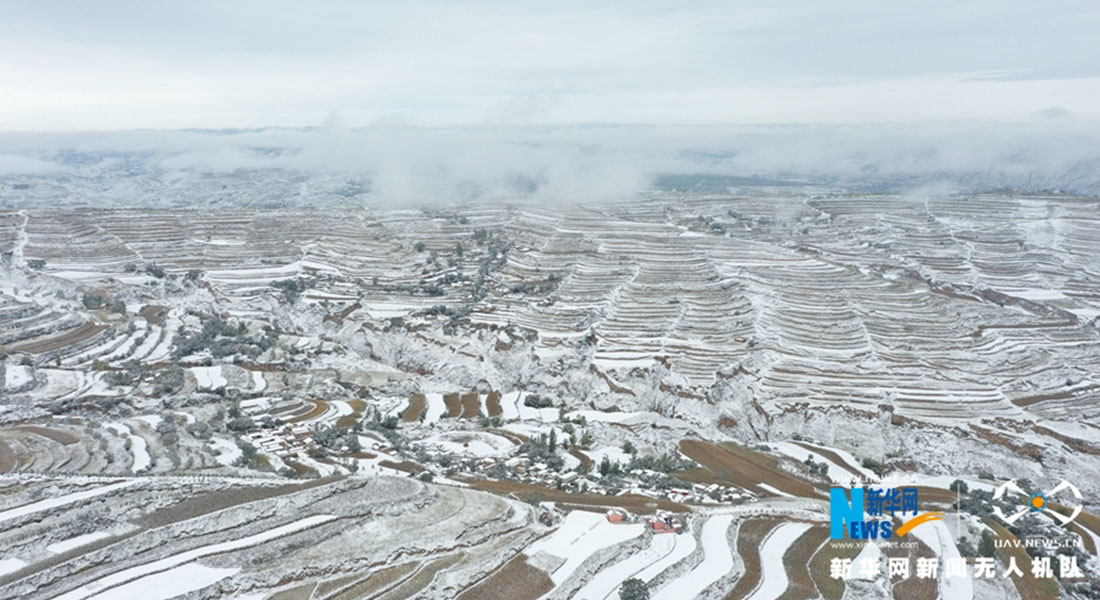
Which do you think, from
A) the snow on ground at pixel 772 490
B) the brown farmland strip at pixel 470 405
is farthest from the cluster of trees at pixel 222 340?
the snow on ground at pixel 772 490

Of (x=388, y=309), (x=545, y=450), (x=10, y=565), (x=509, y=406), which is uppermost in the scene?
(x=10, y=565)

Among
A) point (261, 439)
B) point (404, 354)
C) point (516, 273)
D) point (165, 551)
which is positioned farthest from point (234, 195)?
point (165, 551)

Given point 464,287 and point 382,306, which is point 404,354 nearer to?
point 382,306

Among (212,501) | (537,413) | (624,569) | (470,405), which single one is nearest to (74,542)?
(212,501)

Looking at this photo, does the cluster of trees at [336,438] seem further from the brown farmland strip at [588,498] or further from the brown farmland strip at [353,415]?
the brown farmland strip at [588,498]

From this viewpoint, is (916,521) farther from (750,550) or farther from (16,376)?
(16,376)

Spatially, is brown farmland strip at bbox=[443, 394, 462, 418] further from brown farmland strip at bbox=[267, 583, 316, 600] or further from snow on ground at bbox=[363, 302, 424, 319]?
brown farmland strip at bbox=[267, 583, 316, 600]

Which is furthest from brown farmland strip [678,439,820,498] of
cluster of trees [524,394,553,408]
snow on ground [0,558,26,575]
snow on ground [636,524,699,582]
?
snow on ground [0,558,26,575]
